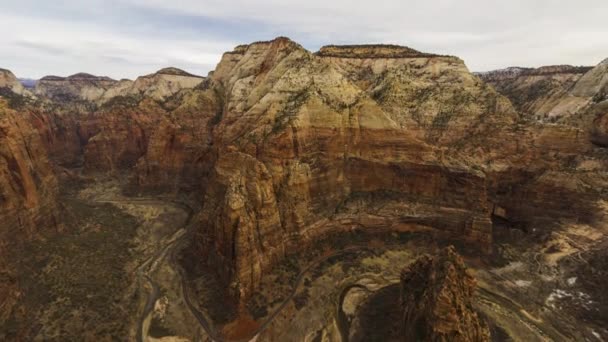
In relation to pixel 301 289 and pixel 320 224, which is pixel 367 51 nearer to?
pixel 320 224

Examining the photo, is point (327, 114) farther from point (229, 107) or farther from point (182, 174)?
point (182, 174)

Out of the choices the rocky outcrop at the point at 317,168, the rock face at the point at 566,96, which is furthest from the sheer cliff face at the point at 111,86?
the rock face at the point at 566,96

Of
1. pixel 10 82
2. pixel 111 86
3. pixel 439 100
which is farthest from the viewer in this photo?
pixel 111 86

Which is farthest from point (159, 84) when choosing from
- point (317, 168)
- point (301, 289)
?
point (301, 289)

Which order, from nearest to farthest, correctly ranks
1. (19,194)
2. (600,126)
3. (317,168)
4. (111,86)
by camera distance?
1. (19,194)
2. (317,168)
3. (600,126)
4. (111,86)

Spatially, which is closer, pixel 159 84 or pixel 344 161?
pixel 344 161

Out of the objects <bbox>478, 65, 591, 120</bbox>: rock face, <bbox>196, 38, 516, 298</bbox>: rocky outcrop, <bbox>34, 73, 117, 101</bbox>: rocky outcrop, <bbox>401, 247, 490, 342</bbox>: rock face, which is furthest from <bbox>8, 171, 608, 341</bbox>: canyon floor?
<bbox>34, 73, 117, 101</bbox>: rocky outcrop

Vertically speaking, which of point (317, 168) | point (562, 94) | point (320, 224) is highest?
point (562, 94)
